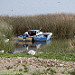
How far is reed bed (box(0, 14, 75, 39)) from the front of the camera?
59.9ft

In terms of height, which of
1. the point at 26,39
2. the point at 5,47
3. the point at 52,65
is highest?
the point at 52,65

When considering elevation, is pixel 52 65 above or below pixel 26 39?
above

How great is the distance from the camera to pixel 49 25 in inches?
730

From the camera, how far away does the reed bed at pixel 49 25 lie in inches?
719

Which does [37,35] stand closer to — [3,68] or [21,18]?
[21,18]

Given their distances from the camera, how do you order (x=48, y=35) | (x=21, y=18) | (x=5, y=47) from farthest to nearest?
(x=21, y=18) → (x=48, y=35) → (x=5, y=47)

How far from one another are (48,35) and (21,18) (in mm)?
5153

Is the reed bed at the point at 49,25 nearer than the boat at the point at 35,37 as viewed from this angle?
No

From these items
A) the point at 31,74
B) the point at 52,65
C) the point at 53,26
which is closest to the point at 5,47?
the point at 52,65

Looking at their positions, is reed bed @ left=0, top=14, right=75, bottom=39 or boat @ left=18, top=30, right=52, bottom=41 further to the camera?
reed bed @ left=0, top=14, right=75, bottom=39

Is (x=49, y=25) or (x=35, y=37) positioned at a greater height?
(x=49, y=25)

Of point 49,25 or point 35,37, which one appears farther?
point 49,25

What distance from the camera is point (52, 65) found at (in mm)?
5844

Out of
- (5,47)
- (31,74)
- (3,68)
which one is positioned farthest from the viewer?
(5,47)
